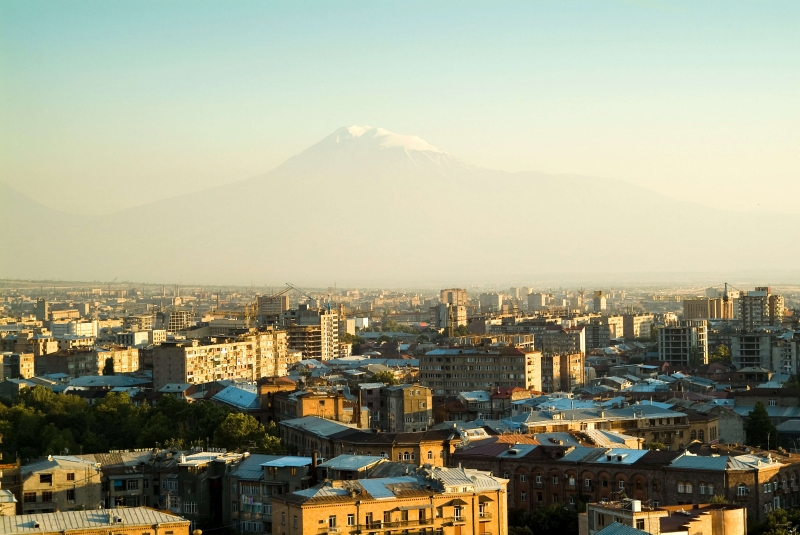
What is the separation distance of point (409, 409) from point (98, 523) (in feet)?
77.7

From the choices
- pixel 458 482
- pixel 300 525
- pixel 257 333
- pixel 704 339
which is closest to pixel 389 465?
pixel 458 482

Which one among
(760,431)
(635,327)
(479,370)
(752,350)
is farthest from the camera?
(635,327)

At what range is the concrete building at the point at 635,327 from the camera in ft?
405

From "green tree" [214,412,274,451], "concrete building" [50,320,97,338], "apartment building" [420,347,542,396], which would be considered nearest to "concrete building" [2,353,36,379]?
"apartment building" [420,347,542,396]

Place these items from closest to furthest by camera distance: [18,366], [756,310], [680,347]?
1. [18,366]
2. [680,347]
3. [756,310]

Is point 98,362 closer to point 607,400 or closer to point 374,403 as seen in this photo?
point 374,403

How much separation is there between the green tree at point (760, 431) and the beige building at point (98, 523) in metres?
23.4

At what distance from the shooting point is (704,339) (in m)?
87.2

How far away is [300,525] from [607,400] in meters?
25.9

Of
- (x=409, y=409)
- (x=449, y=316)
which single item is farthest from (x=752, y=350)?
(x=449, y=316)

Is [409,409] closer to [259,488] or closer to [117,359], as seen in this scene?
[259,488]

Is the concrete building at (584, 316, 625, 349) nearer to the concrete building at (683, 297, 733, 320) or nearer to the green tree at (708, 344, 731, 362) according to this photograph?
the concrete building at (683, 297, 733, 320)

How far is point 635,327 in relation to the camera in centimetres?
12400

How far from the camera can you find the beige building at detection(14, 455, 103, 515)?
3241cm
